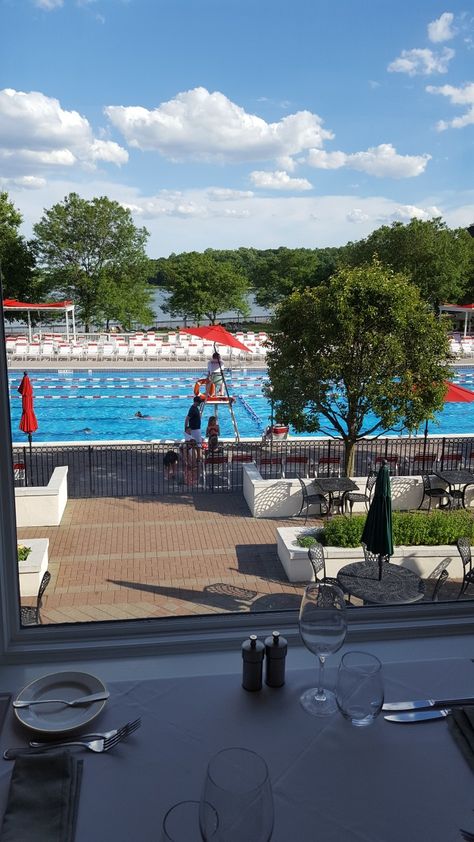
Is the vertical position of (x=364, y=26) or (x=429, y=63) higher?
(x=364, y=26)

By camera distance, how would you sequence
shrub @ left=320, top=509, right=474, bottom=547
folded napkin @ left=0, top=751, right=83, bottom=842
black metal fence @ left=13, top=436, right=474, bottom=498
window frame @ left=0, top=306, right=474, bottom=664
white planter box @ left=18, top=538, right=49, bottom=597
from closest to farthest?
folded napkin @ left=0, top=751, right=83, bottom=842
window frame @ left=0, top=306, right=474, bottom=664
white planter box @ left=18, top=538, right=49, bottom=597
shrub @ left=320, top=509, right=474, bottom=547
black metal fence @ left=13, top=436, right=474, bottom=498

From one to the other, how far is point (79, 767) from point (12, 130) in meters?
1.68

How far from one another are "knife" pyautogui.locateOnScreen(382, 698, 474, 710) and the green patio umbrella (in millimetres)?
2738

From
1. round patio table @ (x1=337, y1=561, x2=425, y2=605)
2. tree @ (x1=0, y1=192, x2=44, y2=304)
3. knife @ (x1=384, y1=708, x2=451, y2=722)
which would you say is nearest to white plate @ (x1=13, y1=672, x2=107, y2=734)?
knife @ (x1=384, y1=708, x2=451, y2=722)

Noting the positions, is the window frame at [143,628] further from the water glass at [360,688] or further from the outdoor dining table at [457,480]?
the outdoor dining table at [457,480]

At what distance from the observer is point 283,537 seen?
5.79 metres

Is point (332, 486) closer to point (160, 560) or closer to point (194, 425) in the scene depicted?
point (160, 560)

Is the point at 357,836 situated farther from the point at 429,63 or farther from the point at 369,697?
the point at 429,63

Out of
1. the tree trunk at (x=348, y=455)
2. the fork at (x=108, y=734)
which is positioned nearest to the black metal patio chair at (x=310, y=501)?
the tree trunk at (x=348, y=455)

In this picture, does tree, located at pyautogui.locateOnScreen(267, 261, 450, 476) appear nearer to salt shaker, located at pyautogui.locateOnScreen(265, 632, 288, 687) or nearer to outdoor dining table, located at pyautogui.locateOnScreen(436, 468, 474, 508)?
outdoor dining table, located at pyautogui.locateOnScreen(436, 468, 474, 508)

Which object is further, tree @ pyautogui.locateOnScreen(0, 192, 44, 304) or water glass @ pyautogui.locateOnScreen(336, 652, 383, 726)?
tree @ pyautogui.locateOnScreen(0, 192, 44, 304)

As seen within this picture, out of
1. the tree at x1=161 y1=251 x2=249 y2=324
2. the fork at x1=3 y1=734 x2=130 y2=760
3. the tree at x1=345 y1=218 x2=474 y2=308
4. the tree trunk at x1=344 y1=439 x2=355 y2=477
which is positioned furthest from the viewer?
the tree at x1=161 y1=251 x2=249 y2=324

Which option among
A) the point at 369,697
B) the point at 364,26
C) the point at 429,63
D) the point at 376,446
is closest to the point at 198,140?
the point at 364,26

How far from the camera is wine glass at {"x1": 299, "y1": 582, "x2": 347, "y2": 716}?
129 centimetres
